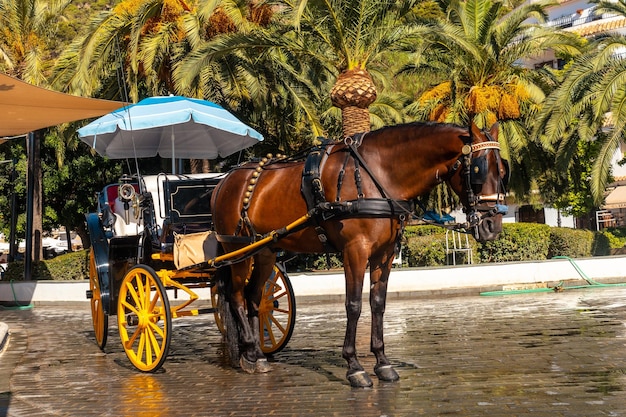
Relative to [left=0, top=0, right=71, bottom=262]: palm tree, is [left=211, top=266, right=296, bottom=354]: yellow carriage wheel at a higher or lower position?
lower

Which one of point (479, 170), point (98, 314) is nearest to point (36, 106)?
point (98, 314)

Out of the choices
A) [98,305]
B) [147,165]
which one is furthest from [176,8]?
[98,305]

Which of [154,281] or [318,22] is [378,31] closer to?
[318,22]

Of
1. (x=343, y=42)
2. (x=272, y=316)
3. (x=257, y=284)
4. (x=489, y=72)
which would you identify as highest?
(x=489, y=72)

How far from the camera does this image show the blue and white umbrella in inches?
427

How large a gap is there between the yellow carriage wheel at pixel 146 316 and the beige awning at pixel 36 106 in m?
1.78

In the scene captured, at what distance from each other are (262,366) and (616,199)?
36.6m

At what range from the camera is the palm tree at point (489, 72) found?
77.3ft

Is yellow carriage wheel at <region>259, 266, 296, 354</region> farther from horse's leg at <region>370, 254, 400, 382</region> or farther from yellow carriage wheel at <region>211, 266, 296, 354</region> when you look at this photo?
horse's leg at <region>370, 254, 400, 382</region>

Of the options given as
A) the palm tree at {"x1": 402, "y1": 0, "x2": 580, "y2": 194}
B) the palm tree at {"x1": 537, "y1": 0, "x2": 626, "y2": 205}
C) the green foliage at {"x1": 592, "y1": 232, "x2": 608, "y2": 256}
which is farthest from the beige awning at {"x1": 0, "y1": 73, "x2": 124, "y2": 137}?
the green foliage at {"x1": 592, "y1": 232, "x2": 608, "y2": 256}

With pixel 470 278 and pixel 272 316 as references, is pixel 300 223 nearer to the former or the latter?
pixel 272 316

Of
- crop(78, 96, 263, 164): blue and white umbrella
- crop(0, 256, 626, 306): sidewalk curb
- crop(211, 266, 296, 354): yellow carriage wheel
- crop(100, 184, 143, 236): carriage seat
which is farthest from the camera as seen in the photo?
crop(0, 256, 626, 306): sidewalk curb

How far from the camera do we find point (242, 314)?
884 centimetres

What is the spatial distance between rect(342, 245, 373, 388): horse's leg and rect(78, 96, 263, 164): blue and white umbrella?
13.2 ft
